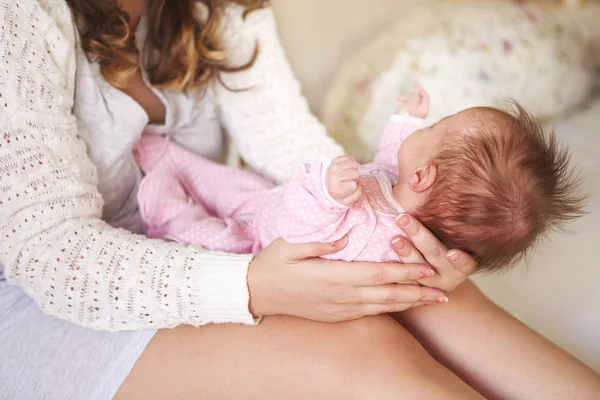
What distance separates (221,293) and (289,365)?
0.44 feet

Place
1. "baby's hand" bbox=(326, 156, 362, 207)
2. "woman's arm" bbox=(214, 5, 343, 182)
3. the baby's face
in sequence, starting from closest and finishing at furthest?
1. "baby's hand" bbox=(326, 156, 362, 207)
2. the baby's face
3. "woman's arm" bbox=(214, 5, 343, 182)

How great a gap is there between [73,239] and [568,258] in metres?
0.92

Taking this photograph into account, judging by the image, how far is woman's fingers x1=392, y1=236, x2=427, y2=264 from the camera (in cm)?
80

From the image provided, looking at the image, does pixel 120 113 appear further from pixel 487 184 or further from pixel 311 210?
pixel 487 184

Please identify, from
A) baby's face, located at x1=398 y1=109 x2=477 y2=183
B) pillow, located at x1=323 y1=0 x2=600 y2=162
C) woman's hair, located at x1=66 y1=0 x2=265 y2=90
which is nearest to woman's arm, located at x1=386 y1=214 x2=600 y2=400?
baby's face, located at x1=398 y1=109 x2=477 y2=183

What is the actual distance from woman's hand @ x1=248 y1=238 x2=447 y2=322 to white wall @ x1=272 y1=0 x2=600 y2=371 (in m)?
0.38

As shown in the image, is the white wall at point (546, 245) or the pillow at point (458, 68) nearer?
the white wall at point (546, 245)

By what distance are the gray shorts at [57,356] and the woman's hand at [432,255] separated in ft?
1.24

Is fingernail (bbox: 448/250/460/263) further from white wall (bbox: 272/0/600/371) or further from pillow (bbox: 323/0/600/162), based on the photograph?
pillow (bbox: 323/0/600/162)

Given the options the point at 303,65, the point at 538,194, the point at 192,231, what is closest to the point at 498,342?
the point at 538,194

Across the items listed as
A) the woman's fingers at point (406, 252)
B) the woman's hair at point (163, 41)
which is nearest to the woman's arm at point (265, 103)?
the woman's hair at point (163, 41)

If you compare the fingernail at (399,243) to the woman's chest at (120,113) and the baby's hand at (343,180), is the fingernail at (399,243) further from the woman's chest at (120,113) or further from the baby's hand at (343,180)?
the woman's chest at (120,113)

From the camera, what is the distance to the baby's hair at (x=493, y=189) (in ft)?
2.60

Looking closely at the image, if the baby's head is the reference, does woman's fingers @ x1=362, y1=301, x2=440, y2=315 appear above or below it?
below
